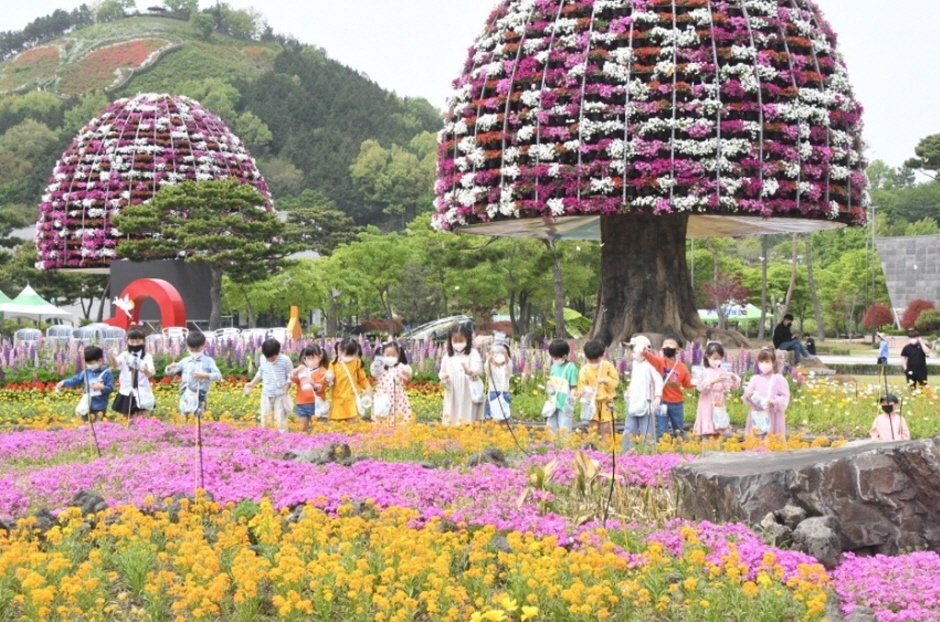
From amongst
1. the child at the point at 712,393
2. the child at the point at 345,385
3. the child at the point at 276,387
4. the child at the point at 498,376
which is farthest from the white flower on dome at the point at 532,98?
the child at the point at 712,393

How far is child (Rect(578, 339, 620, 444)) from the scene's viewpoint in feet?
40.2

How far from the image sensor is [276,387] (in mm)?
13453

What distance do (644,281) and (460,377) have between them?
9597 mm

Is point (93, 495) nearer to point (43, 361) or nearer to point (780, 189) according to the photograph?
point (43, 361)

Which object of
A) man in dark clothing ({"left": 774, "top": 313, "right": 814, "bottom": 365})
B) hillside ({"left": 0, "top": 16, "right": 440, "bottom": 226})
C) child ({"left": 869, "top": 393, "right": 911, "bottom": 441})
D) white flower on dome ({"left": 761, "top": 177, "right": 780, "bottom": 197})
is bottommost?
child ({"left": 869, "top": 393, "right": 911, "bottom": 441})

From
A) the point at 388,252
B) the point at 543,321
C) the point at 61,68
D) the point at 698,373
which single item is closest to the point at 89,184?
the point at 388,252

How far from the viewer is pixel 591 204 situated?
850 inches

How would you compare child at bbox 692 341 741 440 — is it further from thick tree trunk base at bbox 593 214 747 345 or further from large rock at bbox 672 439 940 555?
thick tree trunk base at bbox 593 214 747 345

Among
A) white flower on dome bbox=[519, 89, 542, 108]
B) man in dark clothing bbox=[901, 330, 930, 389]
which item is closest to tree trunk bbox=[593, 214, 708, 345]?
white flower on dome bbox=[519, 89, 542, 108]

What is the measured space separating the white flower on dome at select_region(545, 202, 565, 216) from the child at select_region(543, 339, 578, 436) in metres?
9.00

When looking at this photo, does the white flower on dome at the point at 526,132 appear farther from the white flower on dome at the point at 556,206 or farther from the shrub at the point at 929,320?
the shrub at the point at 929,320

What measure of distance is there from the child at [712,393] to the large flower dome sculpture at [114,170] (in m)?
36.0

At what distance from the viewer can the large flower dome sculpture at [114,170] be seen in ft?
152

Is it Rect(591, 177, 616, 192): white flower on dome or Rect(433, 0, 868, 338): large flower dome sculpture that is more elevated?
Rect(433, 0, 868, 338): large flower dome sculpture
